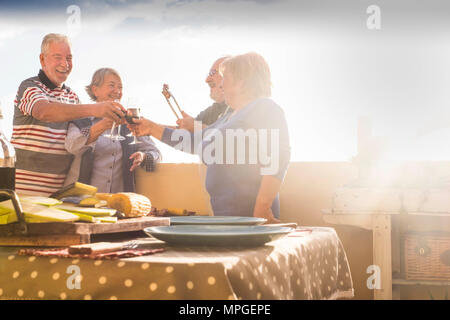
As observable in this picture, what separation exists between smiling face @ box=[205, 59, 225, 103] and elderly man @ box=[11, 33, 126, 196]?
656 mm

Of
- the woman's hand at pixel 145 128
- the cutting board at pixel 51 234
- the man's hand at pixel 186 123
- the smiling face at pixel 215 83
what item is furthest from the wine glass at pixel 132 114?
the cutting board at pixel 51 234

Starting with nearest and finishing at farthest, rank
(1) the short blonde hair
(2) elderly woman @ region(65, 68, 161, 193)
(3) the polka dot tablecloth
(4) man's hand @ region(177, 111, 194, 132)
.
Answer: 1. (3) the polka dot tablecloth
2. (1) the short blonde hair
3. (4) man's hand @ region(177, 111, 194, 132)
4. (2) elderly woman @ region(65, 68, 161, 193)

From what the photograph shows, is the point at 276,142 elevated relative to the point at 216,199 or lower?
elevated

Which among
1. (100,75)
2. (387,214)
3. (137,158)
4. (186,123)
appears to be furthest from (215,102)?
(387,214)

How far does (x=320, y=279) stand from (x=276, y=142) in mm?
617

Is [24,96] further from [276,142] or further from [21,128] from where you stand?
[276,142]

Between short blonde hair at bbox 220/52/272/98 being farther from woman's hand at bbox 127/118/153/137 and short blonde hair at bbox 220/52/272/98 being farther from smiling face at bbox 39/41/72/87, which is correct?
smiling face at bbox 39/41/72/87

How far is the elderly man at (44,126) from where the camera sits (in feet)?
7.08

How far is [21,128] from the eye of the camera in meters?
2.22

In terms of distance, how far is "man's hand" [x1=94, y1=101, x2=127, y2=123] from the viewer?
1.88 m

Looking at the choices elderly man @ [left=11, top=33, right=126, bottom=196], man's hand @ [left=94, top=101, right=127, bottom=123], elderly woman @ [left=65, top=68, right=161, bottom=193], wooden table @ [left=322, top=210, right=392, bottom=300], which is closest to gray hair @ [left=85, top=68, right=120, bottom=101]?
elderly woman @ [left=65, top=68, right=161, bottom=193]

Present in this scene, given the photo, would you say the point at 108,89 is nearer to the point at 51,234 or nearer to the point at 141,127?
the point at 141,127
